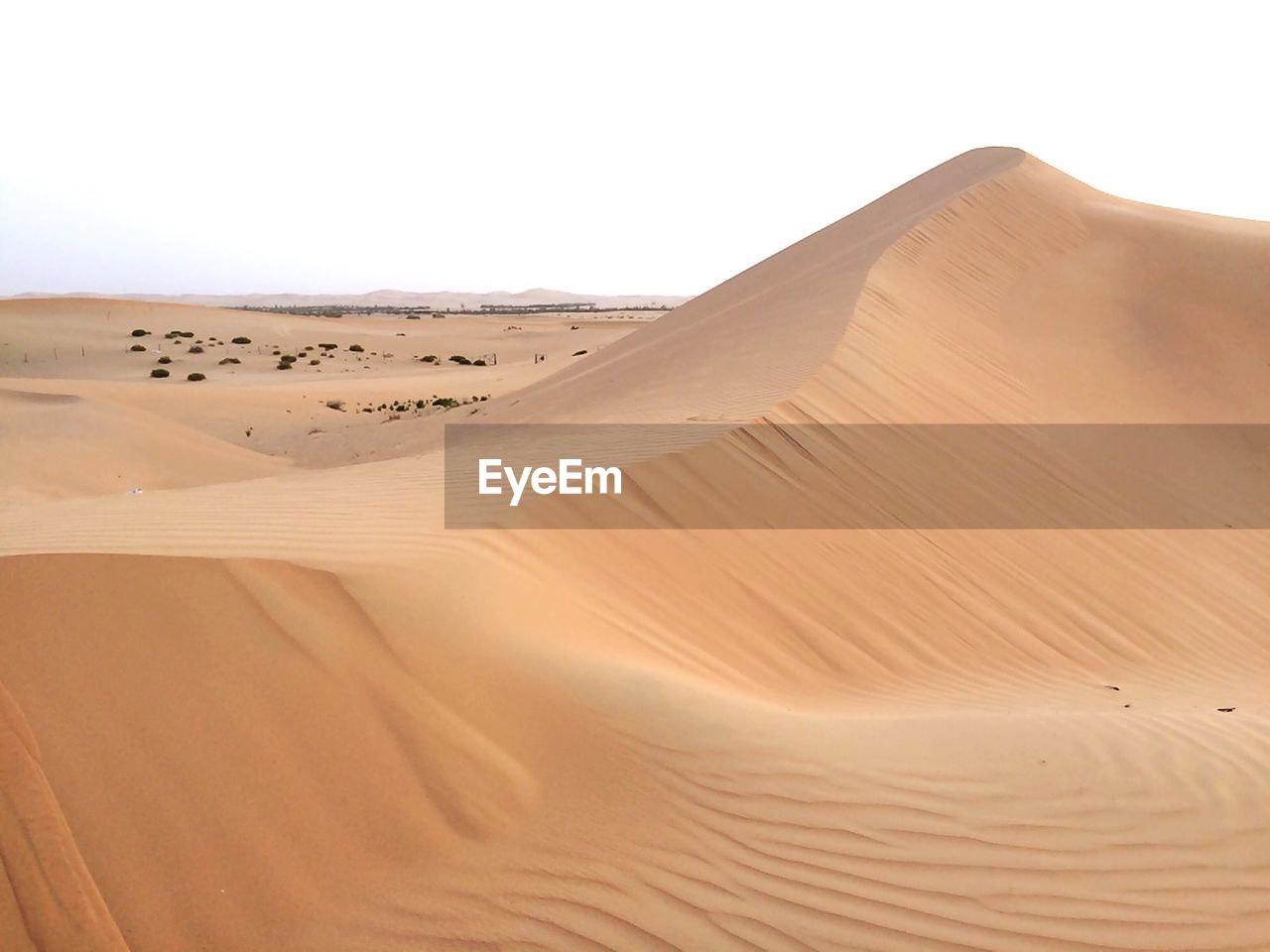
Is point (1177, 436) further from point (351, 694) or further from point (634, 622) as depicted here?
point (351, 694)

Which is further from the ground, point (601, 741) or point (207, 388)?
point (207, 388)

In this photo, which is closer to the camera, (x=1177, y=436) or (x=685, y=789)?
(x=685, y=789)

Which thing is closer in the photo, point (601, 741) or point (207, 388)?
point (601, 741)

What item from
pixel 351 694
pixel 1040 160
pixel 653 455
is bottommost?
pixel 351 694

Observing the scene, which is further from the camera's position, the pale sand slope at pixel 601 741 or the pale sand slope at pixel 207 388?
the pale sand slope at pixel 207 388

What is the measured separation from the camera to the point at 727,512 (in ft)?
20.9

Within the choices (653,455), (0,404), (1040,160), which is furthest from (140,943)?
(1040,160)

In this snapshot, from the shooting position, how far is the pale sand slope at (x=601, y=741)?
2574 millimetres

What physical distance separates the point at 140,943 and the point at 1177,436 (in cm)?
1116

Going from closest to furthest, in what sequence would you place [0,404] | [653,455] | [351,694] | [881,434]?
[351,694]
[653,455]
[881,434]
[0,404]

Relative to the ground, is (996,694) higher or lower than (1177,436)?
lower

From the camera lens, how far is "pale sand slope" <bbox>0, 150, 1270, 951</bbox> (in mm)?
2574

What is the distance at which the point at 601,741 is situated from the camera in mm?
3391

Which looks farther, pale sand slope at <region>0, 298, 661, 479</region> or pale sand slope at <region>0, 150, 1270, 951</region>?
pale sand slope at <region>0, 298, 661, 479</region>
